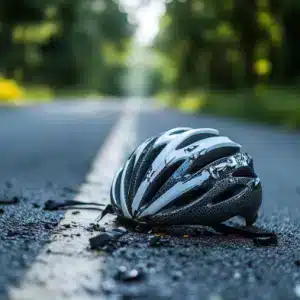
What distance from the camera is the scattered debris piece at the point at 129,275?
2887 mm

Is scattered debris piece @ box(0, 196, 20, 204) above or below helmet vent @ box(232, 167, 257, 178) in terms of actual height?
below

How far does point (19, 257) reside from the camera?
3232 mm

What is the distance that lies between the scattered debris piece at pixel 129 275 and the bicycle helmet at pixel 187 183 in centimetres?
96

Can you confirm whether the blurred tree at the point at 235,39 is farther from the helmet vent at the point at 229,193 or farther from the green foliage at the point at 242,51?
the helmet vent at the point at 229,193

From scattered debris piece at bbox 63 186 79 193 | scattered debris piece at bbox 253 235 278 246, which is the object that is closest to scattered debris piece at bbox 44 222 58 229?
scattered debris piece at bbox 253 235 278 246

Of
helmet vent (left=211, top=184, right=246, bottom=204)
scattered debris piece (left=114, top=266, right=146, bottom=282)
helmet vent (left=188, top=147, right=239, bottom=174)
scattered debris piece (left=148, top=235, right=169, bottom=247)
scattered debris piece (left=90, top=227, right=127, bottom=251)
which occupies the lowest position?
scattered debris piece (left=148, top=235, right=169, bottom=247)

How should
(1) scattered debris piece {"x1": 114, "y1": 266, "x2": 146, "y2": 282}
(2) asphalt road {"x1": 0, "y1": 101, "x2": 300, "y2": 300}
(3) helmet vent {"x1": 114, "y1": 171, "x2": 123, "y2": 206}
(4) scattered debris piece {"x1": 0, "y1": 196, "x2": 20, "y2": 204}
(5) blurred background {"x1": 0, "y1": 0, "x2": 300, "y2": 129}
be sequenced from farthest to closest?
(5) blurred background {"x1": 0, "y1": 0, "x2": 300, "y2": 129} < (4) scattered debris piece {"x1": 0, "y1": 196, "x2": 20, "y2": 204} < (3) helmet vent {"x1": 114, "y1": 171, "x2": 123, "y2": 206} < (1) scattered debris piece {"x1": 114, "y1": 266, "x2": 146, "y2": 282} < (2) asphalt road {"x1": 0, "y1": 101, "x2": 300, "y2": 300}

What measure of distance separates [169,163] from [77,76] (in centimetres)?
8465

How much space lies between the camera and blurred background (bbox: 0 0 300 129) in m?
30.9

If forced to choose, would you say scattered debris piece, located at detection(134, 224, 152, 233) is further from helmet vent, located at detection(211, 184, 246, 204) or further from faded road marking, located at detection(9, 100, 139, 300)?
helmet vent, located at detection(211, 184, 246, 204)

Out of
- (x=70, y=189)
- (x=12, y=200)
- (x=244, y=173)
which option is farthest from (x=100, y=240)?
(x=70, y=189)

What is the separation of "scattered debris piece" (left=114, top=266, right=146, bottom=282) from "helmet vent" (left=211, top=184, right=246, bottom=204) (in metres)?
1.13

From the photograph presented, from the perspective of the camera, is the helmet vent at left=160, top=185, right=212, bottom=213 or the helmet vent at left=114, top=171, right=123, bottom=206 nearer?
the helmet vent at left=160, top=185, right=212, bottom=213

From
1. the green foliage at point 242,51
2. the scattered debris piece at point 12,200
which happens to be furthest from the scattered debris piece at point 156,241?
the green foliage at point 242,51
